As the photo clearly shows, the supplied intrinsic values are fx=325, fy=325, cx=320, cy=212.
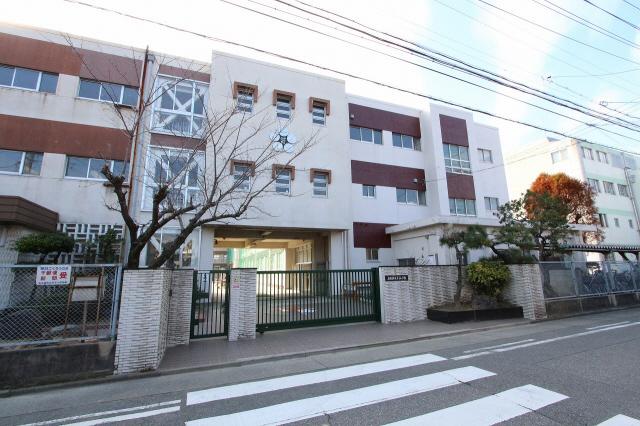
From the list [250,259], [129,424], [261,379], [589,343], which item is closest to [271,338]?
[261,379]

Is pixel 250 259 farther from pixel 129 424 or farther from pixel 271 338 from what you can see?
pixel 129 424

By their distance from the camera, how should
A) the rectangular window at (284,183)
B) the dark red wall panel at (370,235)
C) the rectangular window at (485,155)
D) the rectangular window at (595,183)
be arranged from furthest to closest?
the rectangular window at (595,183) < the rectangular window at (485,155) < the dark red wall panel at (370,235) < the rectangular window at (284,183)

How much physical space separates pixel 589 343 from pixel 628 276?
430 inches

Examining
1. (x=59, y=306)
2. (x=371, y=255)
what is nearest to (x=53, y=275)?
(x=59, y=306)

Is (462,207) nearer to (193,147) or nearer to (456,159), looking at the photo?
(456,159)

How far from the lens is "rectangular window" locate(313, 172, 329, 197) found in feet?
57.8

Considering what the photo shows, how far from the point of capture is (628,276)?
1496cm

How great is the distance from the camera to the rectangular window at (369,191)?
19.6m

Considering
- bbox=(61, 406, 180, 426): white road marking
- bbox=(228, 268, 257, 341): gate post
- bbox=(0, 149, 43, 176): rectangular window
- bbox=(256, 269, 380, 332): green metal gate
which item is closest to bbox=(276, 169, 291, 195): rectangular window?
bbox=(256, 269, 380, 332): green metal gate

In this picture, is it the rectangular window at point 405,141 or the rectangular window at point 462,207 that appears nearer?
the rectangular window at point 462,207

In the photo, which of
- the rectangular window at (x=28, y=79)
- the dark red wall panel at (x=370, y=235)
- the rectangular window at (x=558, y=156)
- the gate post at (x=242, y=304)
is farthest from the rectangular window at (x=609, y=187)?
the rectangular window at (x=28, y=79)

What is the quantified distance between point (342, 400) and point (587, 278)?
13664mm

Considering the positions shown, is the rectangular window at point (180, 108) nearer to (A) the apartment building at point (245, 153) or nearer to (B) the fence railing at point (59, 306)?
(A) the apartment building at point (245, 153)

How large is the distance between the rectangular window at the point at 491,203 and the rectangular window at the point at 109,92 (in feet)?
71.6
